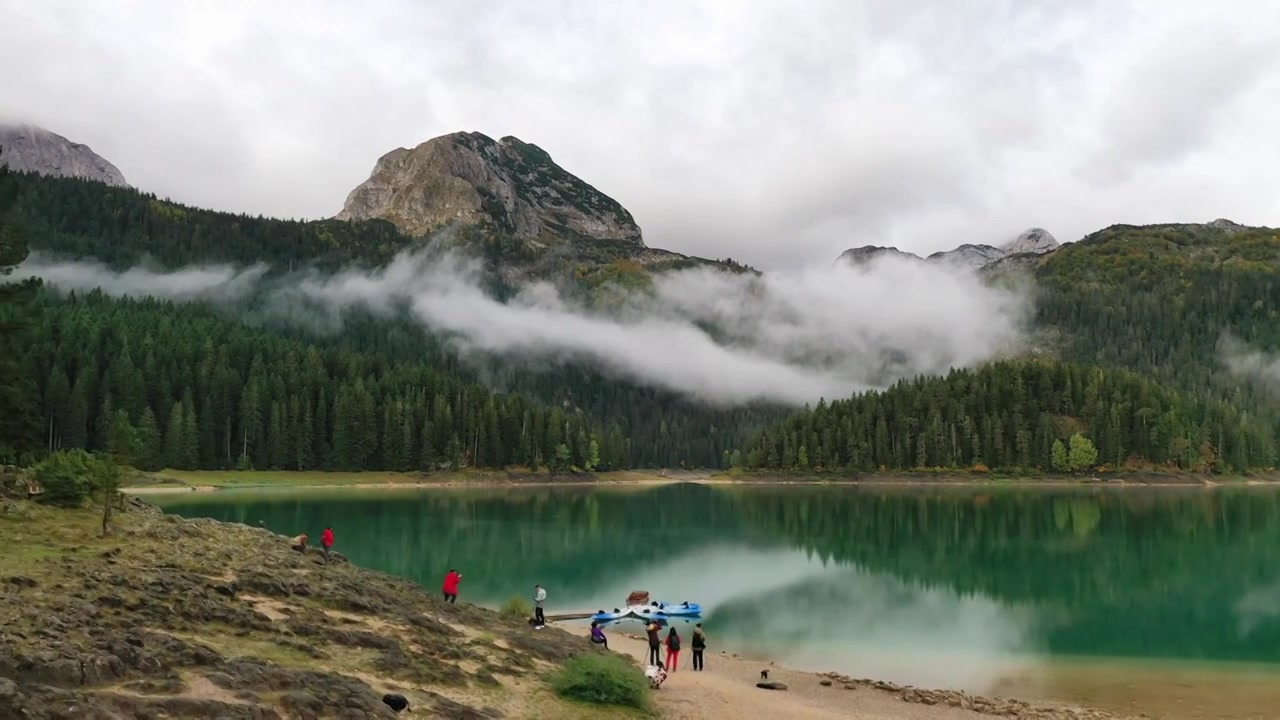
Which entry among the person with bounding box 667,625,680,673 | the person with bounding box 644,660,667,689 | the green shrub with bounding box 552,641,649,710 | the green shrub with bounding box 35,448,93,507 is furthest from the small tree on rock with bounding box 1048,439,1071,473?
the green shrub with bounding box 35,448,93,507

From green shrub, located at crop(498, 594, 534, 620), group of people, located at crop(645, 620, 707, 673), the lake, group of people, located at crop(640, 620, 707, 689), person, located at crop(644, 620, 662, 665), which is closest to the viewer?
group of people, located at crop(640, 620, 707, 689)

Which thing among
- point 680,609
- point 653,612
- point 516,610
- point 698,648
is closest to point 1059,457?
point 680,609

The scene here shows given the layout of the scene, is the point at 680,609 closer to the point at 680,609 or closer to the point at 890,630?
the point at 680,609

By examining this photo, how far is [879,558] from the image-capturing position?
63.9m

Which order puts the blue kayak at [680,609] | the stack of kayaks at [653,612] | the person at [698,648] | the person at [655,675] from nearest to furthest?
the person at [655,675], the person at [698,648], the stack of kayaks at [653,612], the blue kayak at [680,609]

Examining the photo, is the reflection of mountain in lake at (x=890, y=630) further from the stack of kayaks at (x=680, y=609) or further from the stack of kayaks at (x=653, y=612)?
the stack of kayaks at (x=653, y=612)

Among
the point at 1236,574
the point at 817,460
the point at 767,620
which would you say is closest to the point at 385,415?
the point at 817,460

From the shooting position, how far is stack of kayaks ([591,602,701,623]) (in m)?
40.8

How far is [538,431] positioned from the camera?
173 meters

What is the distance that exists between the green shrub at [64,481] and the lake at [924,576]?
1901cm

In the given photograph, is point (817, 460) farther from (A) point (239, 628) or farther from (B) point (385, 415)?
(A) point (239, 628)

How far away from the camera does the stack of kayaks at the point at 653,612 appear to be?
40.8 meters

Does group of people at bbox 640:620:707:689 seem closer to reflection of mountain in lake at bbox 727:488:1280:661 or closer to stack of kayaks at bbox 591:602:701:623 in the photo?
stack of kayaks at bbox 591:602:701:623

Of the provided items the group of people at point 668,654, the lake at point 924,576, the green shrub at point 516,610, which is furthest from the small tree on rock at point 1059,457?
the group of people at point 668,654
